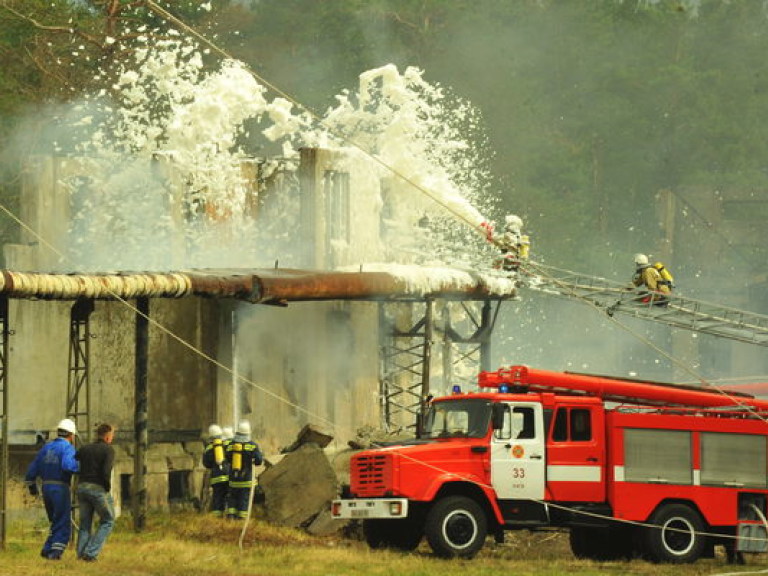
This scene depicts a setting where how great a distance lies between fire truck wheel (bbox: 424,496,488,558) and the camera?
917 inches

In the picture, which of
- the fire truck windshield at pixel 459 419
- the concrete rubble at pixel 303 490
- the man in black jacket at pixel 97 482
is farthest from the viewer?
the concrete rubble at pixel 303 490

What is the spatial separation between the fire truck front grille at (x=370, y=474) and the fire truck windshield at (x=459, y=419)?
0.96 meters

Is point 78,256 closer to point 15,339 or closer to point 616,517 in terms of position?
point 15,339

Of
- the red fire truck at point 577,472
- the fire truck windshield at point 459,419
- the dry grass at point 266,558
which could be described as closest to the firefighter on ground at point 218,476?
the dry grass at point 266,558

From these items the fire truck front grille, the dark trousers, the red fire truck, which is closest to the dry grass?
the dark trousers

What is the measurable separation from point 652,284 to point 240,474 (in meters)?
12.6

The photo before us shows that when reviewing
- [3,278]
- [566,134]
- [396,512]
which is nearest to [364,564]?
[396,512]

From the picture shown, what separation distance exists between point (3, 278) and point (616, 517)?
9.37m

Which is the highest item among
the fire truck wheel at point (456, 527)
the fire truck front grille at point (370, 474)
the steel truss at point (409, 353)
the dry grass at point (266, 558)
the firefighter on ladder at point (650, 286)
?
the firefighter on ladder at point (650, 286)

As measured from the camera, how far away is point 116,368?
107 feet

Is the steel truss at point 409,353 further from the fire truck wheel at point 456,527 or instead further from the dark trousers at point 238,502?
the fire truck wheel at point 456,527

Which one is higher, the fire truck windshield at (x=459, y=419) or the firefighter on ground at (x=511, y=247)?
the firefighter on ground at (x=511, y=247)

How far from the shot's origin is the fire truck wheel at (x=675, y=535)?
24.4m

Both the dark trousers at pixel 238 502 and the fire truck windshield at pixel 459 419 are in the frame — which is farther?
the dark trousers at pixel 238 502
